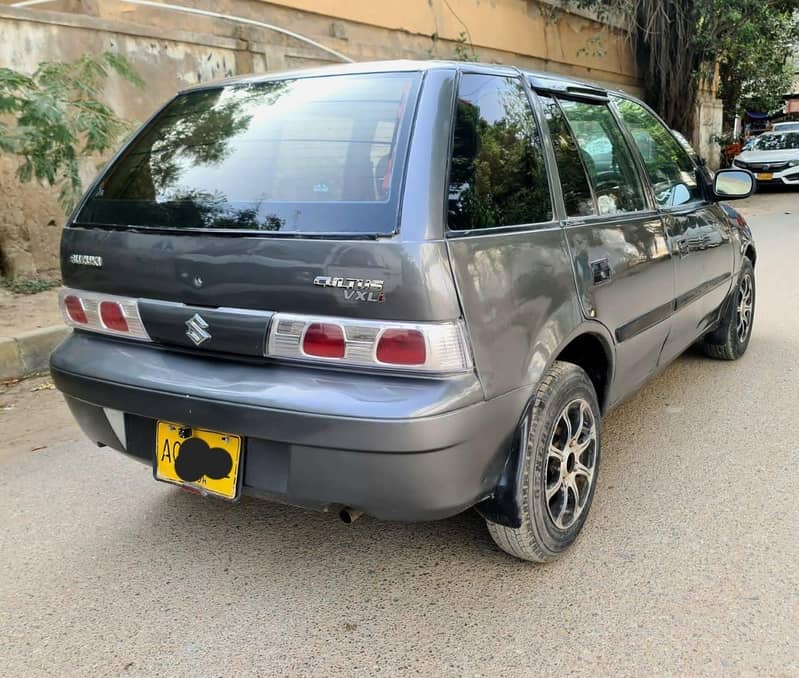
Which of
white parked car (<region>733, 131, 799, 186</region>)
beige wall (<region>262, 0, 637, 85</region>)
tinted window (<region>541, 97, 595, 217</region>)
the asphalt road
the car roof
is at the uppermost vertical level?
beige wall (<region>262, 0, 637, 85</region>)

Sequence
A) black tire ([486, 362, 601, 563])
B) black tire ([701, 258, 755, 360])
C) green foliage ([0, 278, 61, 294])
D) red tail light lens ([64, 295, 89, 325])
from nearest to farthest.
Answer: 1. black tire ([486, 362, 601, 563])
2. red tail light lens ([64, 295, 89, 325])
3. black tire ([701, 258, 755, 360])
4. green foliage ([0, 278, 61, 294])

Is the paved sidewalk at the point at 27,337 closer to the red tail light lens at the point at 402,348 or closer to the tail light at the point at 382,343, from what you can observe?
the tail light at the point at 382,343

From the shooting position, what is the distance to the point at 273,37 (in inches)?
378

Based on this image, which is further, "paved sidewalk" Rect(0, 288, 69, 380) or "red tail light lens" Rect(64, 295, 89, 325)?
"paved sidewalk" Rect(0, 288, 69, 380)

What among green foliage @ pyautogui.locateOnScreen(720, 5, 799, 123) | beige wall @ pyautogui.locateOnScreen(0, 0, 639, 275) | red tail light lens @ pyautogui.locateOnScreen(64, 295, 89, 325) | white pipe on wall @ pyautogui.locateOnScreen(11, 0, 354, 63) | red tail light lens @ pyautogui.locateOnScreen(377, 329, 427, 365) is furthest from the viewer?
green foliage @ pyautogui.locateOnScreen(720, 5, 799, 123)

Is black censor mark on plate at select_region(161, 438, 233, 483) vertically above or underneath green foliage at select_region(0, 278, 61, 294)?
above

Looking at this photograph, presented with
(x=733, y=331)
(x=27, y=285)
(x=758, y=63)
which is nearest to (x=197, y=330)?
(x=733, y=331)

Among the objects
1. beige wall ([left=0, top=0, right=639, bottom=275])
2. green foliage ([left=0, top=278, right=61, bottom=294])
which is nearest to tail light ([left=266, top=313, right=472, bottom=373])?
green foliage ([left=0, top=278, right=61, bottom=294])

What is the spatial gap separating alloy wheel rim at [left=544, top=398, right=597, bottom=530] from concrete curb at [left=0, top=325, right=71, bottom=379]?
3.83 m

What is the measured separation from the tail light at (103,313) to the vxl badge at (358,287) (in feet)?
2.47

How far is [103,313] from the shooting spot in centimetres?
247

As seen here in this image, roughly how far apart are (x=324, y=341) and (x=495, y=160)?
85cm

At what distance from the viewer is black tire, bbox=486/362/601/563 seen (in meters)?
2.31

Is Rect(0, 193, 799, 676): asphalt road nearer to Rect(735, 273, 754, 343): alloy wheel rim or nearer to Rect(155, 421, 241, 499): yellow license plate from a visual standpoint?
Rect(155, 421, 241, 499): yellow license plate
